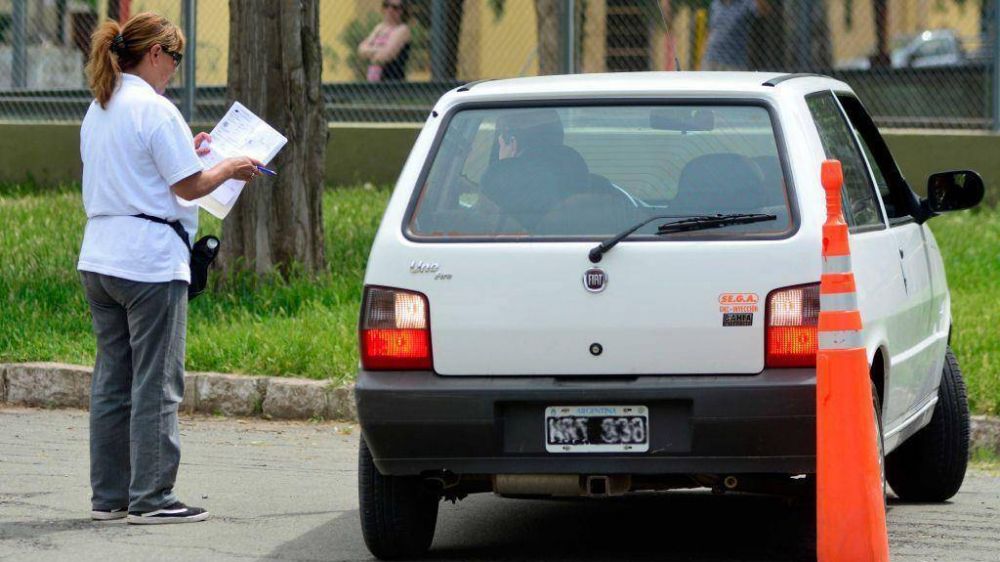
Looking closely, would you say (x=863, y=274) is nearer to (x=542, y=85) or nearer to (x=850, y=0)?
(x=542, y=85)

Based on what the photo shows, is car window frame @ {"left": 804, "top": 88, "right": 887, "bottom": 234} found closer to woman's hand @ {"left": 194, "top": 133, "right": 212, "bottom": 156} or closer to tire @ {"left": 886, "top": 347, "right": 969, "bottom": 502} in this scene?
tire @ {"left": 886, "top": 347, "right": 969, "bottom": 502}

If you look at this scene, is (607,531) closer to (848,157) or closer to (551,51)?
(848,157)

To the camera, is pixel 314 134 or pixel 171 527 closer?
pixel 171 527

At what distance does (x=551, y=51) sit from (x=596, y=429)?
33.9 ft

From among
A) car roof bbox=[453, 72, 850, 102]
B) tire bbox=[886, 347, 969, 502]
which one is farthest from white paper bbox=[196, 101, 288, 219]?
tire bbox=[886, 347, 969, 502]

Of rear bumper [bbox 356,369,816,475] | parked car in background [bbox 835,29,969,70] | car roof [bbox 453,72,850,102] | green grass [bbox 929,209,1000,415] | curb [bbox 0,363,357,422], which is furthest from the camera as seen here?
parked car in background [bbox 835,29,969,70]

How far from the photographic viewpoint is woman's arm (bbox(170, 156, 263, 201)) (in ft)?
19.9

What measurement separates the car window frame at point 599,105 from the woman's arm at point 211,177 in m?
1.04

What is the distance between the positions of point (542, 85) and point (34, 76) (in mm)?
11668

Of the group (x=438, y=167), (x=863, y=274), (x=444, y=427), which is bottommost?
(x=444, y=427)

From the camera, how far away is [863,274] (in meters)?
5.30

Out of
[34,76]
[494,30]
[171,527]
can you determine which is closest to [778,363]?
[171,527]

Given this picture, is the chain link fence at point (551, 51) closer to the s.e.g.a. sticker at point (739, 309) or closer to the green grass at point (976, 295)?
the green grass at point (976, 295)

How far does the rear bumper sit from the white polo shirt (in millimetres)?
1246
